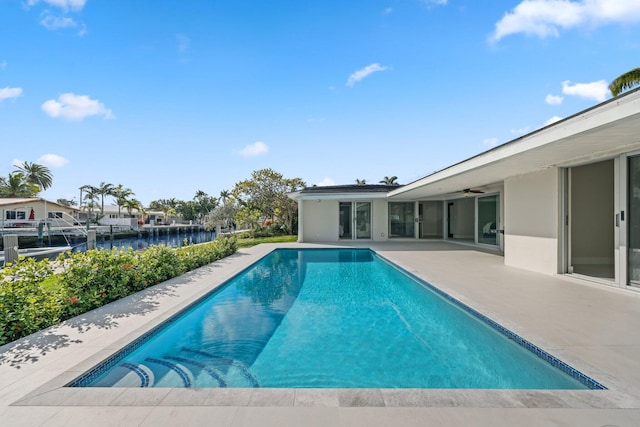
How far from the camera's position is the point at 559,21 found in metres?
8.09

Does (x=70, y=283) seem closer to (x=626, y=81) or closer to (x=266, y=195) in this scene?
(x=266, y=195)

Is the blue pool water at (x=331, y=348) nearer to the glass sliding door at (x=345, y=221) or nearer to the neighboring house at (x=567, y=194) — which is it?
the neighboring house at (x=567, y=194)

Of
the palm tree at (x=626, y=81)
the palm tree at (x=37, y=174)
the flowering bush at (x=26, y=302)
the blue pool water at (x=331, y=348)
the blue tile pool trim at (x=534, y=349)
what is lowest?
the blue pool water at (x=331, y=348)

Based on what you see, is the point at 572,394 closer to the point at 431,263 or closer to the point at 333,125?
the point at 431,263

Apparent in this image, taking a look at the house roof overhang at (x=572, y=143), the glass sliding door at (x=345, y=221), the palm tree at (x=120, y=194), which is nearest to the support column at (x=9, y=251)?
the glass sliding door at (x=345, y=221)

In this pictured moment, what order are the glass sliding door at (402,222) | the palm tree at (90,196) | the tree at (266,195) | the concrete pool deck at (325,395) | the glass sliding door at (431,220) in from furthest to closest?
the palm tree at (90,196) → the tree at (266,195) → the glass sliding door at (431,220) → the glass sliding door at (402,222) → the concrete pool deck at (325,395)

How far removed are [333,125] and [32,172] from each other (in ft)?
140

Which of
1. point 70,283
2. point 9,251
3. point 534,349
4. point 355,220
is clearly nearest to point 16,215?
point 9,251

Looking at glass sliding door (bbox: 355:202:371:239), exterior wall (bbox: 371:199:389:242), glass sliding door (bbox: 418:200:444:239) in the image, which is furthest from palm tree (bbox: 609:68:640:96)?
glass sliding door (bbox: 355:202:371:239)

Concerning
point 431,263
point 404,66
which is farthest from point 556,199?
point 404,66

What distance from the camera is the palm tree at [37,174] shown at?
3622 cm

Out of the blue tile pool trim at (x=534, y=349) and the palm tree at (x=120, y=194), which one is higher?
the palm tree at (x=120, y=194)

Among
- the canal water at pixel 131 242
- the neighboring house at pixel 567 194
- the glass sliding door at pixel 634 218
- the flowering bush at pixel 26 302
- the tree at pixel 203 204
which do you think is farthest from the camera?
the tree at pixel 203 204

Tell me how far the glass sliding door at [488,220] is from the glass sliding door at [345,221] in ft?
20.6
